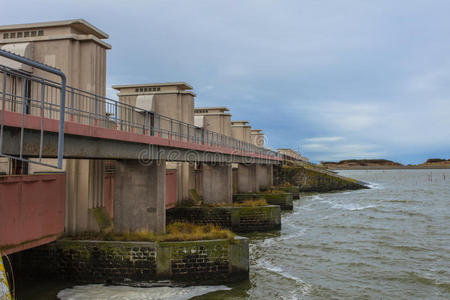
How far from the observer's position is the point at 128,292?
1212 cm

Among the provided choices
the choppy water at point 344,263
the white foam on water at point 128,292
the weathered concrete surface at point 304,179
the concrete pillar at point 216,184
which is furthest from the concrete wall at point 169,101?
the weathered concrete surface at point 304,179

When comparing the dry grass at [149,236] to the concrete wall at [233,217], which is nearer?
the dry grass at [149,236]

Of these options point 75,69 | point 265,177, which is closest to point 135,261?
point 75,69

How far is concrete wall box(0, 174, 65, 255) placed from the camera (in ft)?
36.2

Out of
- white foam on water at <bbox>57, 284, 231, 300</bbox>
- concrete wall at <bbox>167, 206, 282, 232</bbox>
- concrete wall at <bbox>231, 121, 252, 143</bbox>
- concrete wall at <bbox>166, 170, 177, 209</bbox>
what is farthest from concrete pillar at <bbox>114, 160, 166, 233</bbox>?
concrete wall at <bbox>231, 121, 252, 143</bbox>

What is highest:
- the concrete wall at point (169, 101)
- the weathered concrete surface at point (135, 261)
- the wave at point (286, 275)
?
the concrete wall at point (169, 101)

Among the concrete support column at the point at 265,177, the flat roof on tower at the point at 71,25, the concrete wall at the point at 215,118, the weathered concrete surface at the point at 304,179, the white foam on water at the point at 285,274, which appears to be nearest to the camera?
the white foam on water at the point at 285,274

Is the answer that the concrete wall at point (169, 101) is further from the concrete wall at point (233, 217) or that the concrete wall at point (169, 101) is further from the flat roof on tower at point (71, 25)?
the flat roof on tower at point (71, 25)

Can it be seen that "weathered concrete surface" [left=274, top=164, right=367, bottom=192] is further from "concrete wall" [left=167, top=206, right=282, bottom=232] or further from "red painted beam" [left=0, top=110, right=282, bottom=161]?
"red painted beam" [left=0, top=110, right=282, bottom=161]

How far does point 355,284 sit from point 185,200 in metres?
14.7

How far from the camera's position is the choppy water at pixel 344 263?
12.8 metres

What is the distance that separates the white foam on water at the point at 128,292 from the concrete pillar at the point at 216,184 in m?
14.7

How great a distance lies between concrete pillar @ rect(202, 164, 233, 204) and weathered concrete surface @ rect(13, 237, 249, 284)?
1392 centimetres

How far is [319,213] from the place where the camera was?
3325 centimetres
